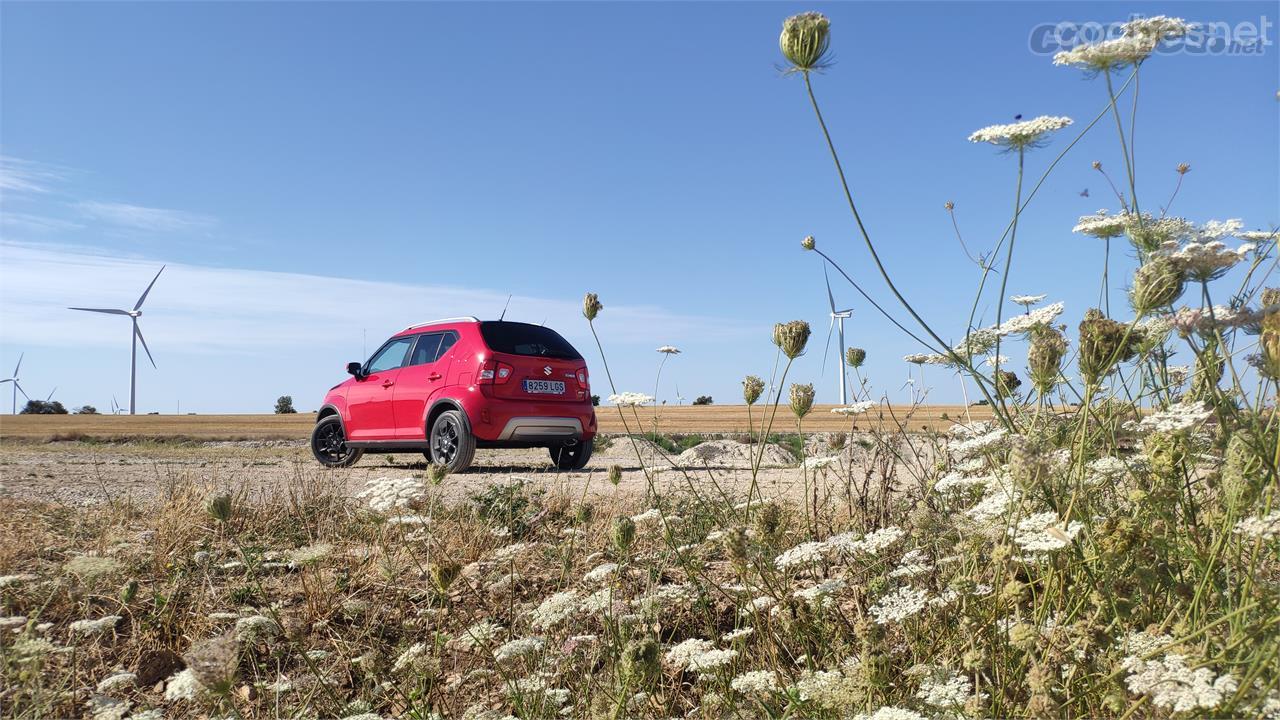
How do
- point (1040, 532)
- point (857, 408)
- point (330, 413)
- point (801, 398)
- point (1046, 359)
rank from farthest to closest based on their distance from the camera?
point (330, 413)
point (857, 408)
point (801, 398)
point (1046, 359)
point (1040, 532)

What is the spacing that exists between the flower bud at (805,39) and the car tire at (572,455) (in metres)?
7.99

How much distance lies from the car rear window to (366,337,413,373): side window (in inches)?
65.5

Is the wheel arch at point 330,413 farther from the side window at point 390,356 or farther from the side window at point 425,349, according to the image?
the side window at point 425,349

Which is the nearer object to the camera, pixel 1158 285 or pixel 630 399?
pixel 1158 285

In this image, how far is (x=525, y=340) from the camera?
9.43 metres

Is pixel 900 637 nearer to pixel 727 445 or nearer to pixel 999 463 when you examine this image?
pixel 999 463

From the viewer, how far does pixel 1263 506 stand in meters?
1.71

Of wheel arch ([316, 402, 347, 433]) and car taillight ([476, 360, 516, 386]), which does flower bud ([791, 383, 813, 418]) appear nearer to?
car taillight ([476, 360, 516, 386])

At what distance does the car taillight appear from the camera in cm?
880

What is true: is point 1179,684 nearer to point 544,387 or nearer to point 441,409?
point 544,387

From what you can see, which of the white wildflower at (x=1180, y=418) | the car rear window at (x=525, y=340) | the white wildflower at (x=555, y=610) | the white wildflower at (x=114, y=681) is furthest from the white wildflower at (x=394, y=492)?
the car rear window at (x=525, y=340)

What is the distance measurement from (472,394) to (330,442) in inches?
159

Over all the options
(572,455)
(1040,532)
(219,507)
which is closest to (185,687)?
(219,507)

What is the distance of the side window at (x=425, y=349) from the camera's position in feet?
31.9
